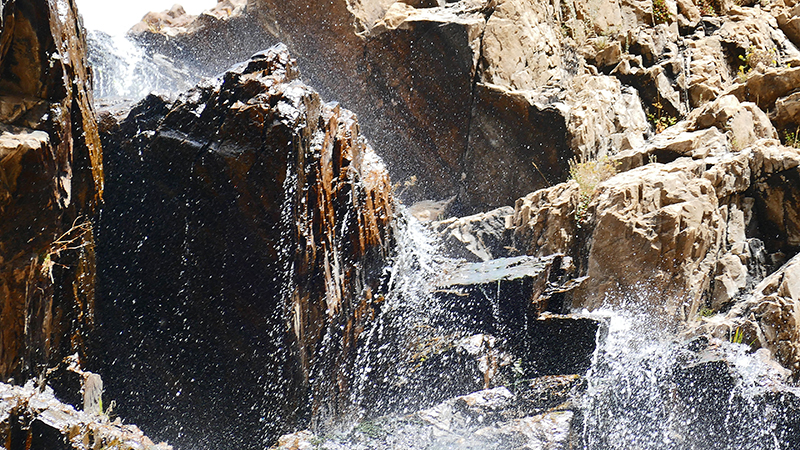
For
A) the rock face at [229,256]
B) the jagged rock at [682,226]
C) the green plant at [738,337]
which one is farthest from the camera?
the jagged rock at [682,226]

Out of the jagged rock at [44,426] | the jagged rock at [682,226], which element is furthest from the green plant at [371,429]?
the jagged rock at [682,226]

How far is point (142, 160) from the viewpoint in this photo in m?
6.16

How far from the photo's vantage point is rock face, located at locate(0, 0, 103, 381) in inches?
173

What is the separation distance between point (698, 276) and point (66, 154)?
670cm

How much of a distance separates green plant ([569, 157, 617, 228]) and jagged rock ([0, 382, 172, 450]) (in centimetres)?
583

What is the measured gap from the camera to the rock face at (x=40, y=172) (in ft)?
14.4

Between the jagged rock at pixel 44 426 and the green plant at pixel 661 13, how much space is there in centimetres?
1134

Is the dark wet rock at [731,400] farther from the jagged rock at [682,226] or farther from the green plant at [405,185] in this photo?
the green plant at [405,185]

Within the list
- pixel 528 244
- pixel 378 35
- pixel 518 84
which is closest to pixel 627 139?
pixel 518 84

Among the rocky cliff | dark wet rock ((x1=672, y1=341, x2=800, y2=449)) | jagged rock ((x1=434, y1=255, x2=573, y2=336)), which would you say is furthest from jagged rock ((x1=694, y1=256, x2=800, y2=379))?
jagged rock ((x1=434, y1=255, x2=573, y2=336))

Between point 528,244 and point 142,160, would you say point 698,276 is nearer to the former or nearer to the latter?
point 528,244

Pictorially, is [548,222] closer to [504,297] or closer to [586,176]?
[586,176]

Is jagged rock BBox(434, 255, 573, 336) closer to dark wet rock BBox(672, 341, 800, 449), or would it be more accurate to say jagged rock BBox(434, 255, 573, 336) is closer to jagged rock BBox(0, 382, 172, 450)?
dark wet rock BBox(672, 341, 800, 449)

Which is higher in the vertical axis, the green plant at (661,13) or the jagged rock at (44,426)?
the green plant at (661,13)
